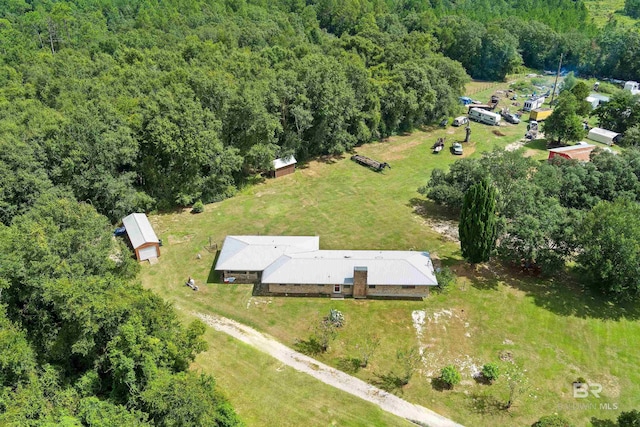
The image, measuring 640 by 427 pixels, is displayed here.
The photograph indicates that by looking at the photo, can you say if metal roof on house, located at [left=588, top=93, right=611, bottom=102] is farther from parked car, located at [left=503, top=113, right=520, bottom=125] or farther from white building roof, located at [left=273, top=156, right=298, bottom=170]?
white building roof, located at [left=273, top=156, right=298, bottom=170]

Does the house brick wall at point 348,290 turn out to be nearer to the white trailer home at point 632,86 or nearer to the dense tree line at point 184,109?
the dense tree line at point 184,109

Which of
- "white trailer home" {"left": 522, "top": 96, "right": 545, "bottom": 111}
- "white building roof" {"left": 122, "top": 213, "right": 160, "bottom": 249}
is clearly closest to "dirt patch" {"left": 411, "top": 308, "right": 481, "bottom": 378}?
"white building roof" {"left": 122, "top": 213, "right": 160, "bottom": 249}

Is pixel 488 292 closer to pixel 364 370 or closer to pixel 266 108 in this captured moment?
pixel 364 370

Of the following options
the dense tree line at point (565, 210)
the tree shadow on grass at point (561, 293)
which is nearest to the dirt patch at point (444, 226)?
the dense tree line at point (565, 210)

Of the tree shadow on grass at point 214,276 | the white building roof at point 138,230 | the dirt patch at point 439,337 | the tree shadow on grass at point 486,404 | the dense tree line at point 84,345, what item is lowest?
the tree shadow on grass at point 486,404

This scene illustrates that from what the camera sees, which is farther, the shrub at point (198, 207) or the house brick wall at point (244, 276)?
the shrub at point (198, 207)

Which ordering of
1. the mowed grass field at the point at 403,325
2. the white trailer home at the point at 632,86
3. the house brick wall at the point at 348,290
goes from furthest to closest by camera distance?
the white trailer home at the point at 632,86 → the house brick wall at the point at 348,290 → the mowed grass field at the point at 403,325
